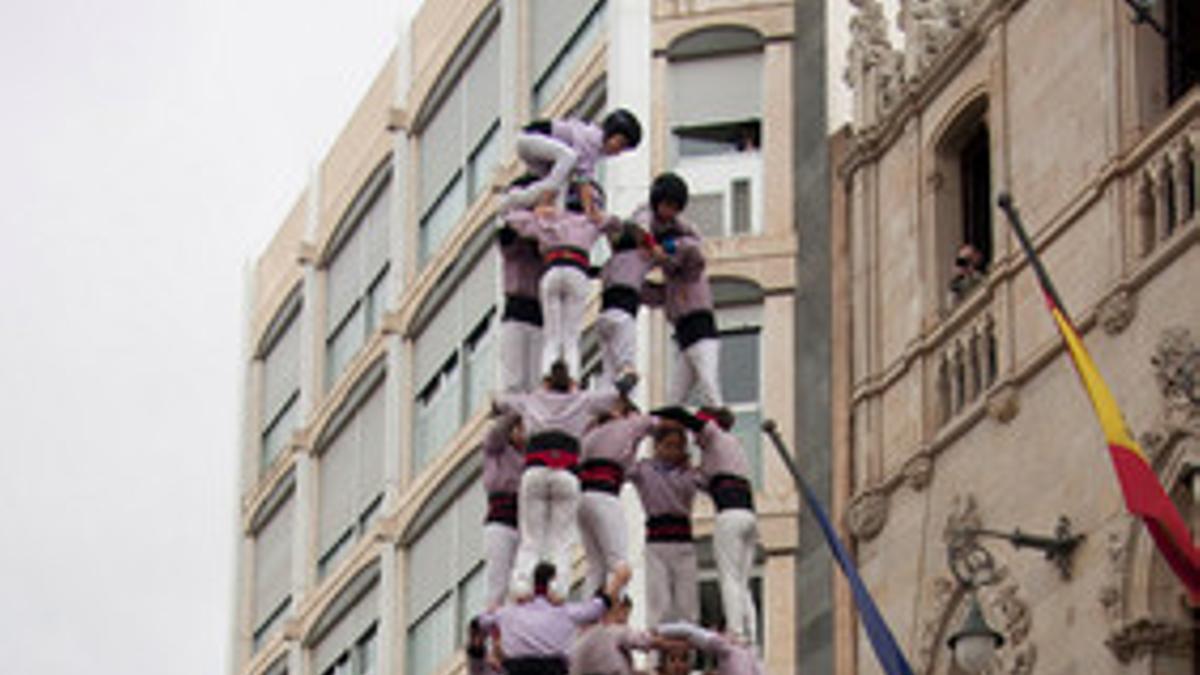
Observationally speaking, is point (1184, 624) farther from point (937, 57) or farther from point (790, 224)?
point (790, 224)

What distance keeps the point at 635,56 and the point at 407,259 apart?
1374 cm

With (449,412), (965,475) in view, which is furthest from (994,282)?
(449,412)

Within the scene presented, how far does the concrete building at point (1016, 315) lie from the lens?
132 ft

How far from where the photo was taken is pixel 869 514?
47281mm

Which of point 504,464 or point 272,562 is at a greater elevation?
point 272,562

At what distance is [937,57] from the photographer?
47.4m

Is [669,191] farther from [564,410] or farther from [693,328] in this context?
[564,410]

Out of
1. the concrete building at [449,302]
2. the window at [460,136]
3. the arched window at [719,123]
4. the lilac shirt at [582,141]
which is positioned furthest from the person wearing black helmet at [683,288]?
the window at [460,136]

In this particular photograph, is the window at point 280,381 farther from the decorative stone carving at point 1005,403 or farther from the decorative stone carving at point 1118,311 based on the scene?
the decorative stone carving at point 1118,311

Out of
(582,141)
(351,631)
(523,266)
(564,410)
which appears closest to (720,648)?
(564,410)

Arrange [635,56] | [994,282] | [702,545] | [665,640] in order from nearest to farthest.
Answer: [665,640] < [994,282] < [702,545] < [635,56]

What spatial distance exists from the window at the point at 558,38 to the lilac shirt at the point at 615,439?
26.0m

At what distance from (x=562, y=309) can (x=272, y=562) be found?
4440 cm

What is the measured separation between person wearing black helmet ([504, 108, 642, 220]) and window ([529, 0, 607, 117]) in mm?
23642
